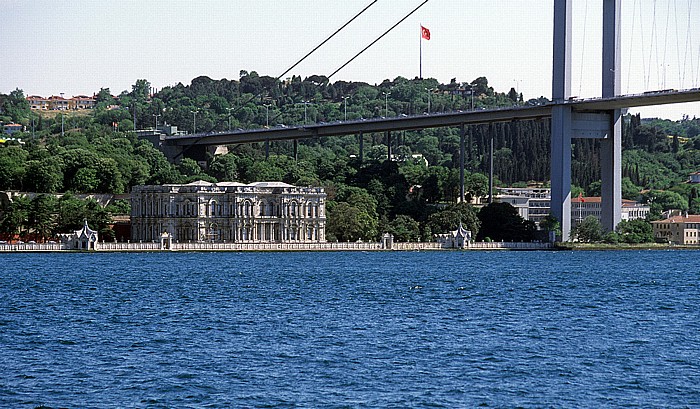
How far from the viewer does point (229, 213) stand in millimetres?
98188

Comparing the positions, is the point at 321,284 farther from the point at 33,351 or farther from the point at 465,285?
the point at 33,351

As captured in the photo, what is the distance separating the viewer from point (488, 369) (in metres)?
27.5

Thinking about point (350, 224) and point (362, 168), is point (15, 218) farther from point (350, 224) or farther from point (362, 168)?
point (362, 168)

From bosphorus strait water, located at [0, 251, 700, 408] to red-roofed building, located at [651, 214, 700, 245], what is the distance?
217 feet

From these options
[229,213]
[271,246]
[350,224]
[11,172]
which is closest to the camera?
[271,246]

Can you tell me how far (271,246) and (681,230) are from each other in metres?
45.2

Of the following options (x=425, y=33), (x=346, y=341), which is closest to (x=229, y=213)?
(x=425, y=33)

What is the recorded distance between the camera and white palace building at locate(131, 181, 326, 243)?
9650 centimetres

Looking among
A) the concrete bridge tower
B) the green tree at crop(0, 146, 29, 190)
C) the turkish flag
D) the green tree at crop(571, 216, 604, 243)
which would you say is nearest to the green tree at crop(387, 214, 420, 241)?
the concrete bridge tower

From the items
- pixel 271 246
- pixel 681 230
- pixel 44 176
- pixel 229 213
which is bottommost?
pixel 271 246

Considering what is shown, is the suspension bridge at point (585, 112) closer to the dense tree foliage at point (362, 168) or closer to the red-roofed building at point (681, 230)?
the dense tree foliage at point (362, 168)

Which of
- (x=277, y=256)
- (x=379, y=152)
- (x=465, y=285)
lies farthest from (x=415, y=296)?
(x=379, y=152)

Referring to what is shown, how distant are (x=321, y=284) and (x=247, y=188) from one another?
4719 centimetres

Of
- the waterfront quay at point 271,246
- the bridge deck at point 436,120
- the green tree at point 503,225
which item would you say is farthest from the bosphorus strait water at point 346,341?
the green tree at point 503,225
